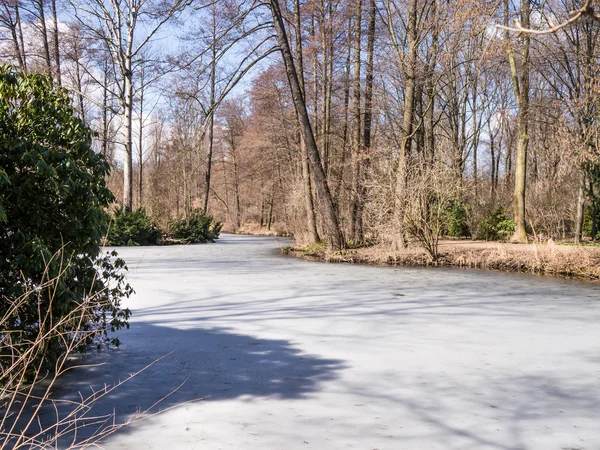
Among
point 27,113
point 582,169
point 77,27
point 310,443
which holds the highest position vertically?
point 77,27

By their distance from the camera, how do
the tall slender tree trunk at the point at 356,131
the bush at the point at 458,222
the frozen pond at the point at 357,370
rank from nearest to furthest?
the frozen pond at the point at 357,370 < the tall slender tree trunk at the point at 356,131 < the bush at the point at 458,222

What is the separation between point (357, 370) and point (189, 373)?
1.36m

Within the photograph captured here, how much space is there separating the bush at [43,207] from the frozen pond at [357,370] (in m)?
0.63

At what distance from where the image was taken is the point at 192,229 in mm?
22859

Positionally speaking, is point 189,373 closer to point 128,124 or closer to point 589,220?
point 128,124

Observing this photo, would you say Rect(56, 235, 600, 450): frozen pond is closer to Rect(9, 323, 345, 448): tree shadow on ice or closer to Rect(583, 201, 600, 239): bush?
Rect(9, 323, 345, 448): tree shadow on ice

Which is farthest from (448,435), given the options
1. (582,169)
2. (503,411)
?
(582,169)

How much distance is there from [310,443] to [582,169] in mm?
16913

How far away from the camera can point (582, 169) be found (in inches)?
661

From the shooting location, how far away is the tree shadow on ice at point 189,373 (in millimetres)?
3523

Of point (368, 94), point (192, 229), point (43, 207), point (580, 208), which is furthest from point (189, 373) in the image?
point (192, 229)

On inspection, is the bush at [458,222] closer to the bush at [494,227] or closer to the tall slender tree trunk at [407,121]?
the bush at [494,227]

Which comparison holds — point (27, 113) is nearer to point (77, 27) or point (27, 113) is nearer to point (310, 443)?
point (310, 443)

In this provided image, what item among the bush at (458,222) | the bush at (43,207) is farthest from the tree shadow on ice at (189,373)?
the bush at (458,222)
